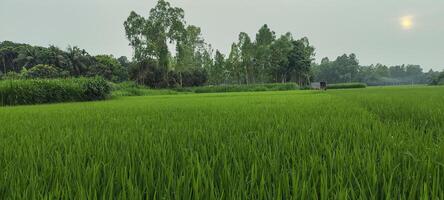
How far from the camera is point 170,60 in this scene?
41531 mm

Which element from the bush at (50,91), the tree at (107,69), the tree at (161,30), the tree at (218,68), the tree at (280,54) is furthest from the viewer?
the tree at (218,68)

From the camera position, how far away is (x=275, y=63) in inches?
2222

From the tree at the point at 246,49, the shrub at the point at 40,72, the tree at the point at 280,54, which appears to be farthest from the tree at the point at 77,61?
the tree at the point at 280,54

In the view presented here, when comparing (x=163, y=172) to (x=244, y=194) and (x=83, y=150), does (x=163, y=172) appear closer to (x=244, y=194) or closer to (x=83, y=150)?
(x=244, y=194)

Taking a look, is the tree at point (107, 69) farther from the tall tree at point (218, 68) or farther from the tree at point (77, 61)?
the tall tree at point (218, 68)

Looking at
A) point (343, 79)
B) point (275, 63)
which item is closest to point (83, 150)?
point (275, 63)

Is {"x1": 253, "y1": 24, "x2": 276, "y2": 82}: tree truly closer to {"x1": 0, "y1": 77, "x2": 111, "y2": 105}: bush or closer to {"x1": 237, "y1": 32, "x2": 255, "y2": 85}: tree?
{"x1": 237, "y1": 32, "x2": 255, "y2": 85}: tree

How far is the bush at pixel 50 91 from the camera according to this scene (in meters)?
13.0

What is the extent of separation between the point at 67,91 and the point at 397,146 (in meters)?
15.8

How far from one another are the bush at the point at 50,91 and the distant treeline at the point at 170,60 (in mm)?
21884

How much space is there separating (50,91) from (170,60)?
2764cm

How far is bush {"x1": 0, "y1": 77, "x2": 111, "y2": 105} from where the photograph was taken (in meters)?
13.0

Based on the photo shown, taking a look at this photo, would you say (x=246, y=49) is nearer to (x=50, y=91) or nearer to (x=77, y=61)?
(x=77, y=61)

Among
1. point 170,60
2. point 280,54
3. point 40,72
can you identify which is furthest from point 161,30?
point 280,54
